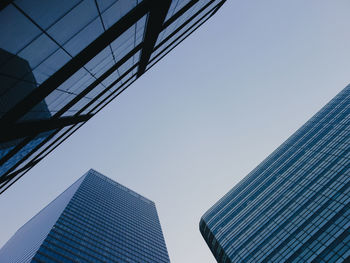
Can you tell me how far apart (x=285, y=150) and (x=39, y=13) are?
92.2 m

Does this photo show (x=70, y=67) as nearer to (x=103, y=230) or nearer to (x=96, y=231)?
(x=96, y=231)

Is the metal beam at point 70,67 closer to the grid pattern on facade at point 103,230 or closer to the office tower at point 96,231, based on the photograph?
the office tower at point 96,231

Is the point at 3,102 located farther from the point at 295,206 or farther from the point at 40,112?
the point at 295,206

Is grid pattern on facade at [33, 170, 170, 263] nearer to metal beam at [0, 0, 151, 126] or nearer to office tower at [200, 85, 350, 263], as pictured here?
office tower at [200, 85, 350, 263]

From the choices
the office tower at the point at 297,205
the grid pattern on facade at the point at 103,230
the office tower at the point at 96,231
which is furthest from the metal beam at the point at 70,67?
the grid pattern on facade at the point at 103,230

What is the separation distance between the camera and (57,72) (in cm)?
659

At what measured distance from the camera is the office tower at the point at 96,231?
8625 cm

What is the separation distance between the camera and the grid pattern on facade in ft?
284

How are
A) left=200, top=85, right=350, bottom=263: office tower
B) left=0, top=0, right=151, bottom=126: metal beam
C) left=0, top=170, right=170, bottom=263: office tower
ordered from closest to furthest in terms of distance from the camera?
left=0, top=0, right=151, bottom=126: metal beam < left=200, top=85, right=350, bottom=263: office tower < left=0, top=170, right=170, bottom=263: office tower

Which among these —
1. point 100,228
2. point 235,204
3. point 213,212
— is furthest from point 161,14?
point 100,228

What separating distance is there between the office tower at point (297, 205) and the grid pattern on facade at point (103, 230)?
3730cm

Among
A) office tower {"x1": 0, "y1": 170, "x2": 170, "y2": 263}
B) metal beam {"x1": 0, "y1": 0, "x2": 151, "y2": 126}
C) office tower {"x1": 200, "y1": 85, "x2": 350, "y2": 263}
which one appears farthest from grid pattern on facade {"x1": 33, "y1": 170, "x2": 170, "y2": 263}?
metal beam {"x1": 0, "y1": 0, "x2": 151, "y2": 126}

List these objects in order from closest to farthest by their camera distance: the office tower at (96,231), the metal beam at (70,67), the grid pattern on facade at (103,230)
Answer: the metal beam at (70,67) → the office tower at (96,231) → the grid pattern on facade at (103,230)

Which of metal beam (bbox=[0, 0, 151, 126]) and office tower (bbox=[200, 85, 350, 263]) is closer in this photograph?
metal beam (bbox=[0, 0, 151, 126])
